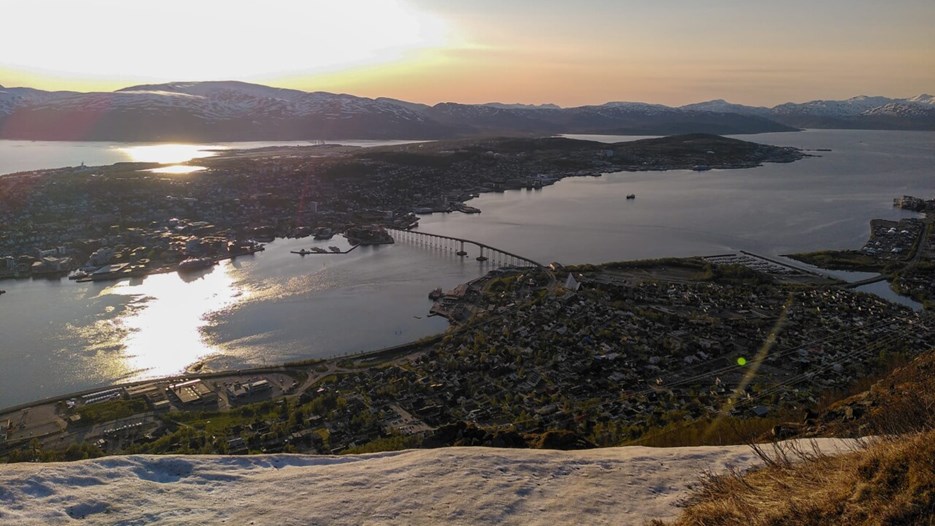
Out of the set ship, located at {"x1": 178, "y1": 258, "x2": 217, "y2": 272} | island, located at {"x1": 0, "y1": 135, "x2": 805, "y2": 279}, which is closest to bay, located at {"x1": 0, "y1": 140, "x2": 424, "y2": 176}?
island, located at {"x1": 0, "y1": 135, "x2": 805, "y2": 279}

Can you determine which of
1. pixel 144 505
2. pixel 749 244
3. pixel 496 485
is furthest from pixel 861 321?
pixel 144 505

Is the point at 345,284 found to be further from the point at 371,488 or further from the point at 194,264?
Answer: the point at 371,488

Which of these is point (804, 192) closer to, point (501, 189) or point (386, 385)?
point (501, 189)

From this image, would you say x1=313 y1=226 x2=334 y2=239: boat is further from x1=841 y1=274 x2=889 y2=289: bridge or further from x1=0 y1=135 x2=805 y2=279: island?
x1=841 y1=274 x2=889 y2=289: bridge

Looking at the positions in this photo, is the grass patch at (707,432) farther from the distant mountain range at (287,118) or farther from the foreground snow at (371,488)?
the distant mountain range at (287,118)

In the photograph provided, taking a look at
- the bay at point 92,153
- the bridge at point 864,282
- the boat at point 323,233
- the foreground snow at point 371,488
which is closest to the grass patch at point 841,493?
the foreground snow at point 371,488
